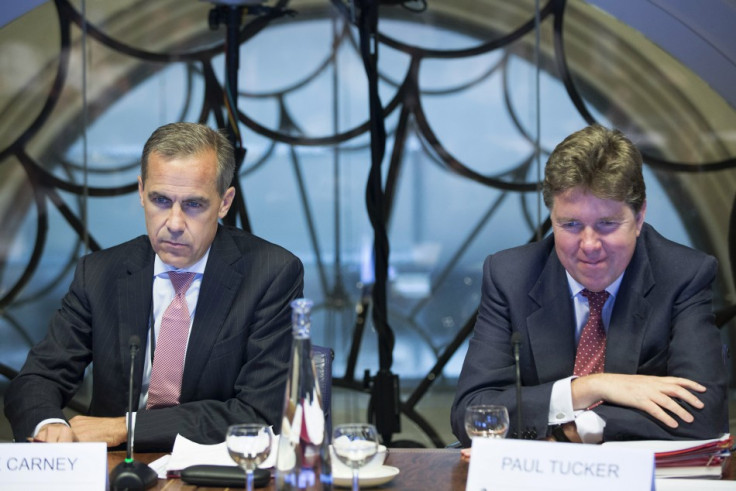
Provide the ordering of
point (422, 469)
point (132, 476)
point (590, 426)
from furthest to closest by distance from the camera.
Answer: point (590, 426) → point (422, 469) → point (132, 476)

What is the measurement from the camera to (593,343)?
7.80ft

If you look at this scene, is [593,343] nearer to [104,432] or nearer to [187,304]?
[187,304]

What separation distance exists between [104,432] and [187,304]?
0.47 metres

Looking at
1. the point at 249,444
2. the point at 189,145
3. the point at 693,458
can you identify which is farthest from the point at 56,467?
the point at 693,458

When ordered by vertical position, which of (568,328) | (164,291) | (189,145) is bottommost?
(568,328)

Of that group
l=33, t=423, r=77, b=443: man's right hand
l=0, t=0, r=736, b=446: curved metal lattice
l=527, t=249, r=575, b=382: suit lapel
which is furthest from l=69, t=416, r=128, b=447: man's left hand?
l=0, t=0, r=736, b=446: curved metal lattice

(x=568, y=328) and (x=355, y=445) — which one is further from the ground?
(x=568, y=328)

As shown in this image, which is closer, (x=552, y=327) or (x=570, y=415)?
(x=570, y=415)

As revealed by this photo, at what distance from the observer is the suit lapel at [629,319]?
2293mm

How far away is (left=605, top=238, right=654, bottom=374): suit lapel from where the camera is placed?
7.52ft

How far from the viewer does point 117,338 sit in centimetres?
247

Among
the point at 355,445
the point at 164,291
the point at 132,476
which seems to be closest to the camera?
the point at 355,445

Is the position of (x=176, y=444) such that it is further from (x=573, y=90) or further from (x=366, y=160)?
(x=573, y=90)

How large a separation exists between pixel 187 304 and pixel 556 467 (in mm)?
1282
